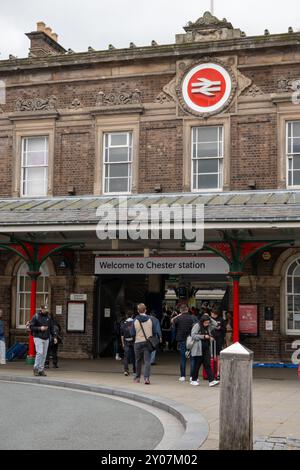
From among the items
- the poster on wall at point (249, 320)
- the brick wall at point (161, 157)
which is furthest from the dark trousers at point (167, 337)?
the brick wall at point (161, 157)

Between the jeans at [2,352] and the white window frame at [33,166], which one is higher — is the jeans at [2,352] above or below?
below

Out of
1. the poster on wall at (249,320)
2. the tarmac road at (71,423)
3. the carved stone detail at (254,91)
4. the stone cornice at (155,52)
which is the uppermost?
the stone cornice at (155,52)

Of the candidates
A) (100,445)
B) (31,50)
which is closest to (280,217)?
(100,445)

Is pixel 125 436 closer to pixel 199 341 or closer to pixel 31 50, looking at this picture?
pixel 199 341

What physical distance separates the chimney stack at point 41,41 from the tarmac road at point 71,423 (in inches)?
524

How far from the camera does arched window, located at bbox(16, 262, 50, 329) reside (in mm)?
20094

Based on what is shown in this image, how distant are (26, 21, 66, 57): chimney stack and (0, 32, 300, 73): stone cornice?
2.08 m

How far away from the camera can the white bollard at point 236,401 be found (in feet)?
23.7

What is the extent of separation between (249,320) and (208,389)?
513cm

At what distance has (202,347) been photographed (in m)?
13.5

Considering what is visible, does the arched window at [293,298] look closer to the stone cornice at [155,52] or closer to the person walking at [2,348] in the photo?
the stone cornice at [155,52]

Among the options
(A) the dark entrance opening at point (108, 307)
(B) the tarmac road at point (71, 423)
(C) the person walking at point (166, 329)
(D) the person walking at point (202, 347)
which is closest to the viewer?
(B) the tarmac road at point (71, 423)

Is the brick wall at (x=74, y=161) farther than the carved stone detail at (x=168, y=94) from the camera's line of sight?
Yes

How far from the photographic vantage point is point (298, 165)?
706 inches
